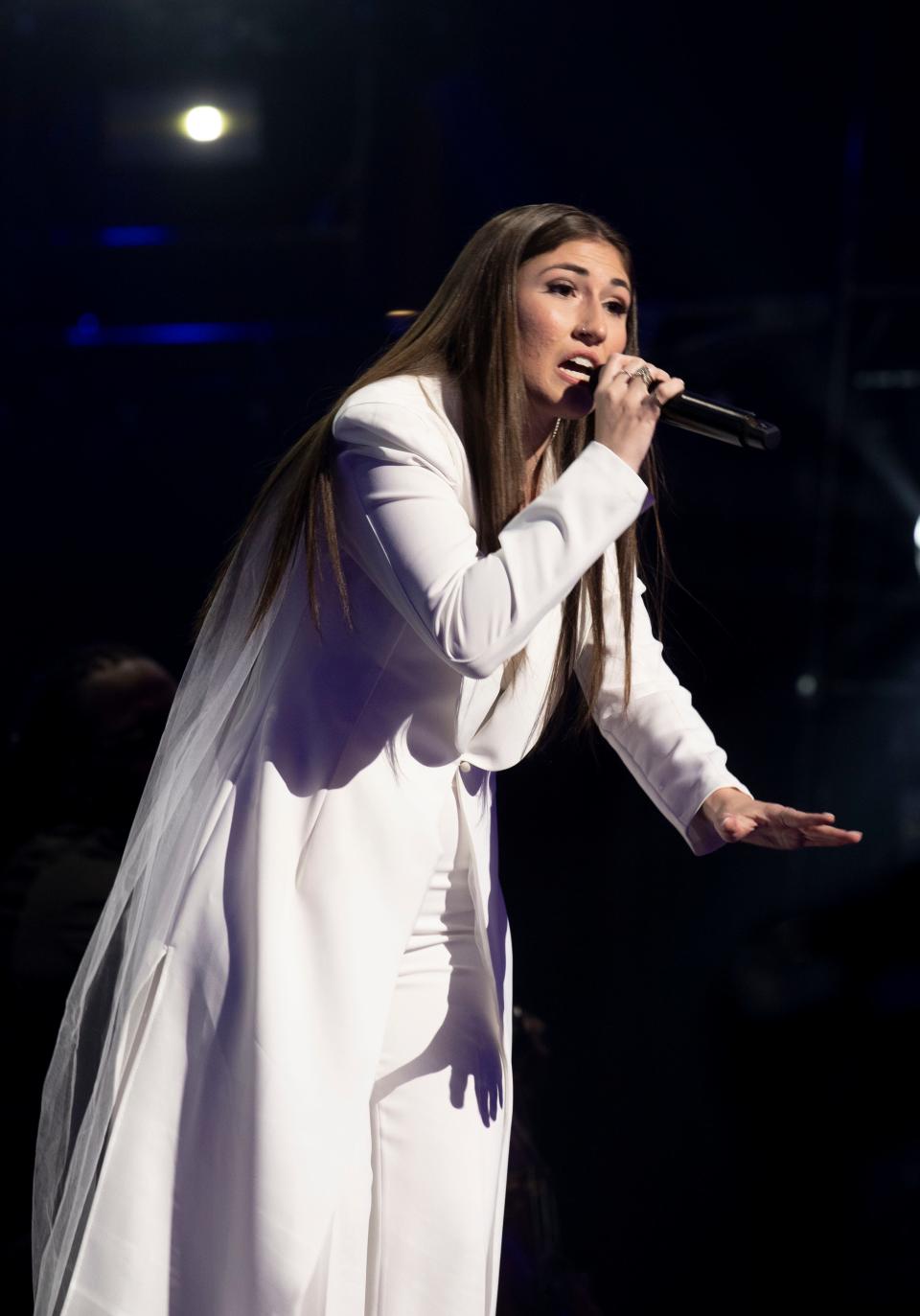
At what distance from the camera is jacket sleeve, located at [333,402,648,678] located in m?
1.11

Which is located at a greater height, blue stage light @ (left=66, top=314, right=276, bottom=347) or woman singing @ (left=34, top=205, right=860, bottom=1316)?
blue stage light @ (left=66, top=314, right=276, bottom=347)

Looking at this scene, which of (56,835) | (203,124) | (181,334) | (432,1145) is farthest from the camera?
(181,334)

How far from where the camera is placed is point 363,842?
1.20 metres

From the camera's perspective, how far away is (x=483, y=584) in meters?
1.11

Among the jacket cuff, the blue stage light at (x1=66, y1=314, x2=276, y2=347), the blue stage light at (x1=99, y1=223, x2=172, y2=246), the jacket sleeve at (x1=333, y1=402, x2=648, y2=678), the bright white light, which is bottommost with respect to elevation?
the jacket cuff

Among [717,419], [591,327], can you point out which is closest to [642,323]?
[591,327]

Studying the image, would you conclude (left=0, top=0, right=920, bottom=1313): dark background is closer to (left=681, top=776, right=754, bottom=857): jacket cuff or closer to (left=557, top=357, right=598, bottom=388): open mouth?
(left=681, top=776, right=754, bottom=857): jacket cuff

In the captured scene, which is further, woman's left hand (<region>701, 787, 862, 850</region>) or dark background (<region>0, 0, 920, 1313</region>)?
dark background (<region>0, 0, 920, 1313</region>)

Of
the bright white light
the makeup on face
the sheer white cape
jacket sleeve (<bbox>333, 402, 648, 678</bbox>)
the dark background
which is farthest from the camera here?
the bright white light

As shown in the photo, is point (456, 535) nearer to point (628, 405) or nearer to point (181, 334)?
point (628, 405)

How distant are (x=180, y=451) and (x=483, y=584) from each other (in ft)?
7.77

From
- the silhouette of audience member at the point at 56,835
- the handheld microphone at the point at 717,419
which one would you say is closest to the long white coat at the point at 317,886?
the handheld microphone at the point at 717,419

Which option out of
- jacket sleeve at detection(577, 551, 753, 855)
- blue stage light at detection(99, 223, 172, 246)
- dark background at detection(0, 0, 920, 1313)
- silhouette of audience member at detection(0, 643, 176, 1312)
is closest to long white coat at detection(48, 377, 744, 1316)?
jacket sleeve at detection(577, 551, 753, 855)

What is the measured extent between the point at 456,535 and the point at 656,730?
410 mm
